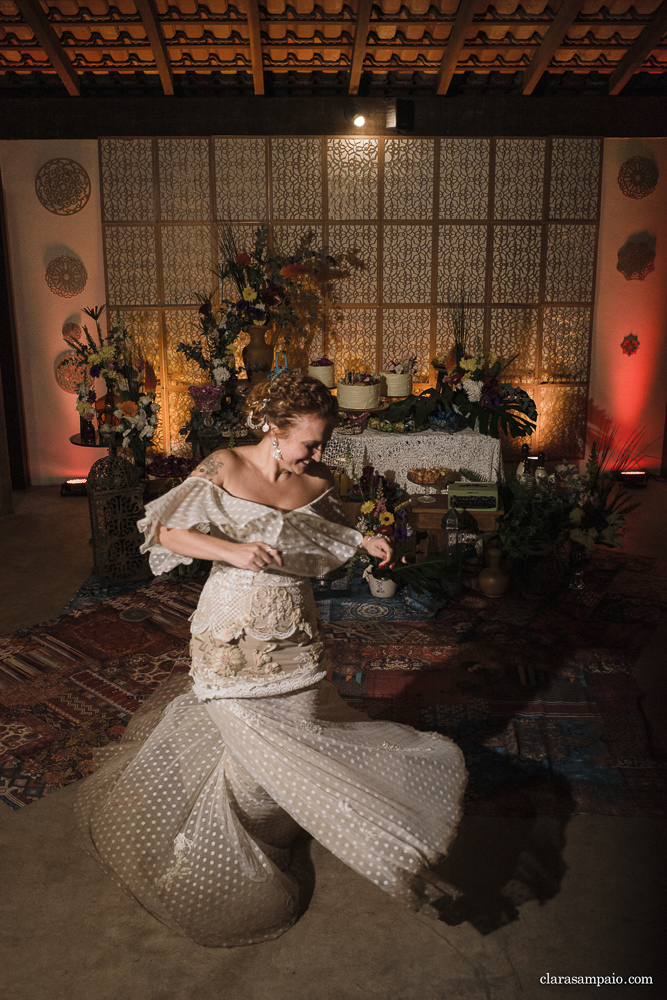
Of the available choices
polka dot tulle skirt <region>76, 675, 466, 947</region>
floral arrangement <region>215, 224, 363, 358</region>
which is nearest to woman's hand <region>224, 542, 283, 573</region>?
polka dot tulle skirt <region>76, 675, 466, 947</region>

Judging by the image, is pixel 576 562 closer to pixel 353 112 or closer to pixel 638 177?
pixel 638 177

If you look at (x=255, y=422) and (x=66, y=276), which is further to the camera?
(x=66, y=276)

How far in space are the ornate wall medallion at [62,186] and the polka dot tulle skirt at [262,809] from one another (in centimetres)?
593

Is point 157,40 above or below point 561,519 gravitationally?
above

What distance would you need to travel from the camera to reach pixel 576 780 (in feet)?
11.8

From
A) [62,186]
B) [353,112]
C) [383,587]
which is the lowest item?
[383,587]

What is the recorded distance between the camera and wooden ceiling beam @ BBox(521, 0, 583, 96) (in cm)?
621

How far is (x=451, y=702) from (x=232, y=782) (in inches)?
65.3

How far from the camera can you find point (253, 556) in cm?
257

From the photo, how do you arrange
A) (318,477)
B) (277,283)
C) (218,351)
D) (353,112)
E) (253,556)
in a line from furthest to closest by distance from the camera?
(353,112) → (277,283) → (218,351) → (318,477) → (253,556)

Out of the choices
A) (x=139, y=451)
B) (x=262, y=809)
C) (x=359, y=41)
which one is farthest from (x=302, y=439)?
(x=359, y=41)

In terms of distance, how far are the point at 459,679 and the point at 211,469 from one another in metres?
2.17

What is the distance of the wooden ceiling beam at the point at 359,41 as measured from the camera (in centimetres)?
620

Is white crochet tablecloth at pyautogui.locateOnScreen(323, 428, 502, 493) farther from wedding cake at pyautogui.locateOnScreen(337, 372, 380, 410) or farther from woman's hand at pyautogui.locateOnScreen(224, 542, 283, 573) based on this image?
woman's hand at pyautogui.locateOnScreen(224, 542, 283, 573)
